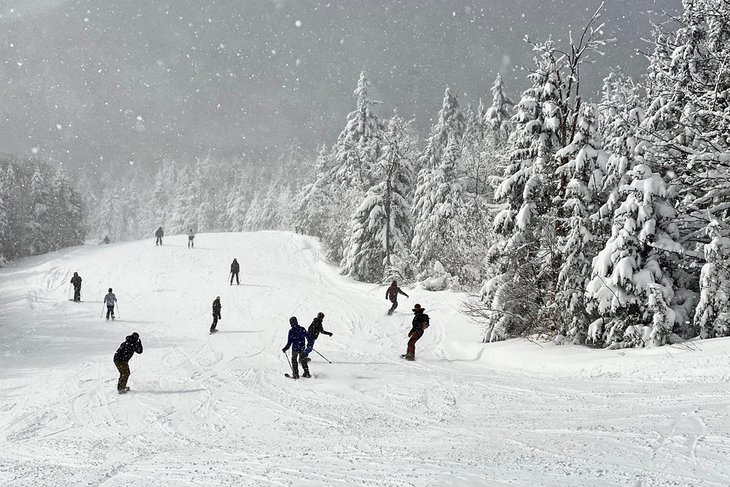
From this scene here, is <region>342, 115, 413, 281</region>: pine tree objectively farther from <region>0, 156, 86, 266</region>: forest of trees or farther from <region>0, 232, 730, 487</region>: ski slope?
<region>0, 156, 86, 266</region>: forest of trees

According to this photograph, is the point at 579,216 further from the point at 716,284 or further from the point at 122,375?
the point at 122,375

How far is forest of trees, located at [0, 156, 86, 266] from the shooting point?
2006 inches

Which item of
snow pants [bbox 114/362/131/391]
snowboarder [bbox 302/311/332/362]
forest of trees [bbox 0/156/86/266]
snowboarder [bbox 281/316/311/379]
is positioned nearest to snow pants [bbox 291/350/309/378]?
snowboarder [bbox 281/316/311/379]

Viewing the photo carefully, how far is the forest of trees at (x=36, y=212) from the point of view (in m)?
51.0

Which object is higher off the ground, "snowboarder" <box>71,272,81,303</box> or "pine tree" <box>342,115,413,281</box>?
"pine tree" <box>342,115,413,281</box>

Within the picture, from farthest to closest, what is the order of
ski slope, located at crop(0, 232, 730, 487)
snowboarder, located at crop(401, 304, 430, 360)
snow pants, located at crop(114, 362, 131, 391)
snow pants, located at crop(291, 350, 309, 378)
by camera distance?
snowboarder, located at crop(401, 304, 430, 360)
snow pants, located at crop(291, 350, 309, 378)
snow pants, located at crop(114, 362, 131, 391)
ski slope, located at crop(0, 232, 730, 487)

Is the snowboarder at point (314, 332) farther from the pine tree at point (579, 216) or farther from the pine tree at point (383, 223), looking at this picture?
the pine tree at point (383, 223)

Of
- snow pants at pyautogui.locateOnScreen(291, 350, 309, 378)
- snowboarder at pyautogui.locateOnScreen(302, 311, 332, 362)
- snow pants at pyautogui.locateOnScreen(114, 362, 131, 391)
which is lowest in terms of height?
snow pants at pyautogui.locateOnScreen(114, 362, 131, 391)

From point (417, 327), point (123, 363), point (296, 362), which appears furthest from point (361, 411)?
point (123, 363)

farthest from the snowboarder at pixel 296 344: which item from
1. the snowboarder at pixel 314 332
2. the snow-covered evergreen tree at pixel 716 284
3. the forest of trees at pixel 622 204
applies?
the snow-covered evergreen tree at pixel 716 284

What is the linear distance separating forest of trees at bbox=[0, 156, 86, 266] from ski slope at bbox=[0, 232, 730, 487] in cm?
3758

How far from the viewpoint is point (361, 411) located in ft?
31.6

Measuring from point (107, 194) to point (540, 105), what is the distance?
12775 centimetres

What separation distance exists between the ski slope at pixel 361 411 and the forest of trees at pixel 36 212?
37581 millimetres
